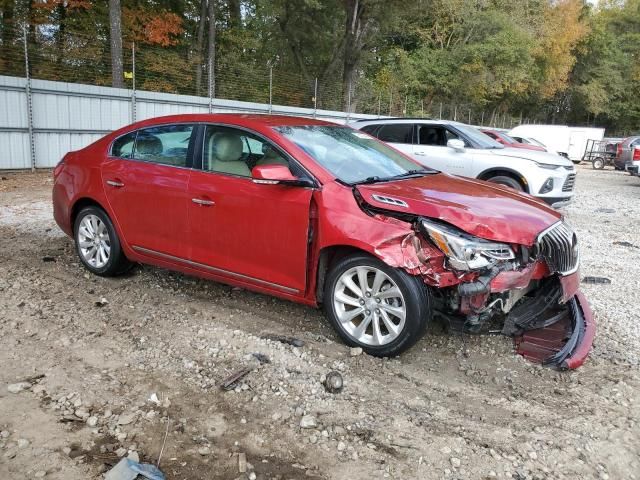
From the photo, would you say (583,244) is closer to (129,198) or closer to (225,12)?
(129,198)

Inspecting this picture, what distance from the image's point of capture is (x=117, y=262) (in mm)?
5105

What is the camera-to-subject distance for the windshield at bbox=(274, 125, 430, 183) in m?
4.12

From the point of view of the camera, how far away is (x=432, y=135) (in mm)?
10188

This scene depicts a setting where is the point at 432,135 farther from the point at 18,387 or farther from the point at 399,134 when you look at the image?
the point at 18,387

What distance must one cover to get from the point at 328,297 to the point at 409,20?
37434 mm

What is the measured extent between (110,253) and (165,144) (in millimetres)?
1192

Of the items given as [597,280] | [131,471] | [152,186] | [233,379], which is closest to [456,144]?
[597,280]

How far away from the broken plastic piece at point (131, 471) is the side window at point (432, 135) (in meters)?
8.55

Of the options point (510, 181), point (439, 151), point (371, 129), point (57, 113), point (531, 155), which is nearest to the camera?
point (510, 181)

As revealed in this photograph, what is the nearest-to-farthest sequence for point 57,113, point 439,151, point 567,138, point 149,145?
point 149,145
point 439,151
point 57,113
point 567,138

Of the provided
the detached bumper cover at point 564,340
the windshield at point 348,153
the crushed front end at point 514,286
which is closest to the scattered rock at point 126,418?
the crushed front end at point 514,286

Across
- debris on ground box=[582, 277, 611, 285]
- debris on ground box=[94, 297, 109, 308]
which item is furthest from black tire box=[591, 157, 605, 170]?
debris on ground box=[94, 297, 109, 308]

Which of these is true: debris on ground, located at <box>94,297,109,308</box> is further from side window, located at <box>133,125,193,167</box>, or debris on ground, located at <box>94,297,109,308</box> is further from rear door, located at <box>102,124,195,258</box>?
side window, located at <box>133,125,193,167</box>

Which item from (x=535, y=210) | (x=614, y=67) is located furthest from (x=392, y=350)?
(x=614, y=67)
